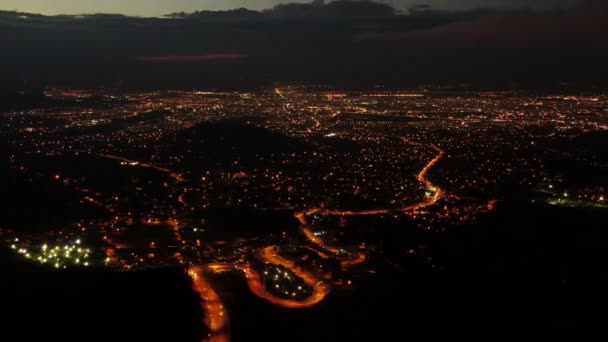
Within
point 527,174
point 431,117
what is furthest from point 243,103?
point 527,174

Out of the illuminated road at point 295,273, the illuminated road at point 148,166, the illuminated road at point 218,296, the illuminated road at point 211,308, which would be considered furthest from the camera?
the illuminated road at point 148,166

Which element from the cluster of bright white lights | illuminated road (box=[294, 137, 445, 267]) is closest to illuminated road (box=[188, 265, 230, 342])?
the cluster of bright white lights

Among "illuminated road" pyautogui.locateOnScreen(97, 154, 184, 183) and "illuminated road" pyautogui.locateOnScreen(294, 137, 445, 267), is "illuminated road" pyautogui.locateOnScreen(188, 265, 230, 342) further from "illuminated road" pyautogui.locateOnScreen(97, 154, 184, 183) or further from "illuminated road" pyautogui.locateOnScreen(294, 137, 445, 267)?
"illuminated road" pyautogui.locateOnScreen(97, 154, 184, 183)

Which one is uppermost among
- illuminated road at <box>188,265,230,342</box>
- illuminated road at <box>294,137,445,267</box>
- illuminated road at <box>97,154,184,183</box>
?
illuminated road at <box>188,265,230,342</box>

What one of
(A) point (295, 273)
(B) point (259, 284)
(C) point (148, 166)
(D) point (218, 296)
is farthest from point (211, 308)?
(C) point (148, 166)

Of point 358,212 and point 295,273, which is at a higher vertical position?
point 295,273

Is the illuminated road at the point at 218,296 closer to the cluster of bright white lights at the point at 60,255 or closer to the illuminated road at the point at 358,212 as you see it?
the illuminated road at the point at 358,212

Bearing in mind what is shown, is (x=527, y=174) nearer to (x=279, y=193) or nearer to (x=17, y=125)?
(x=279, y=193)

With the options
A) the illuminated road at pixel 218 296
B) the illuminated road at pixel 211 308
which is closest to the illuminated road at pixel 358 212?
the illuminated road at pixel 218 296

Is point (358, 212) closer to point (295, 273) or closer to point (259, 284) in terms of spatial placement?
point (295, 273)
